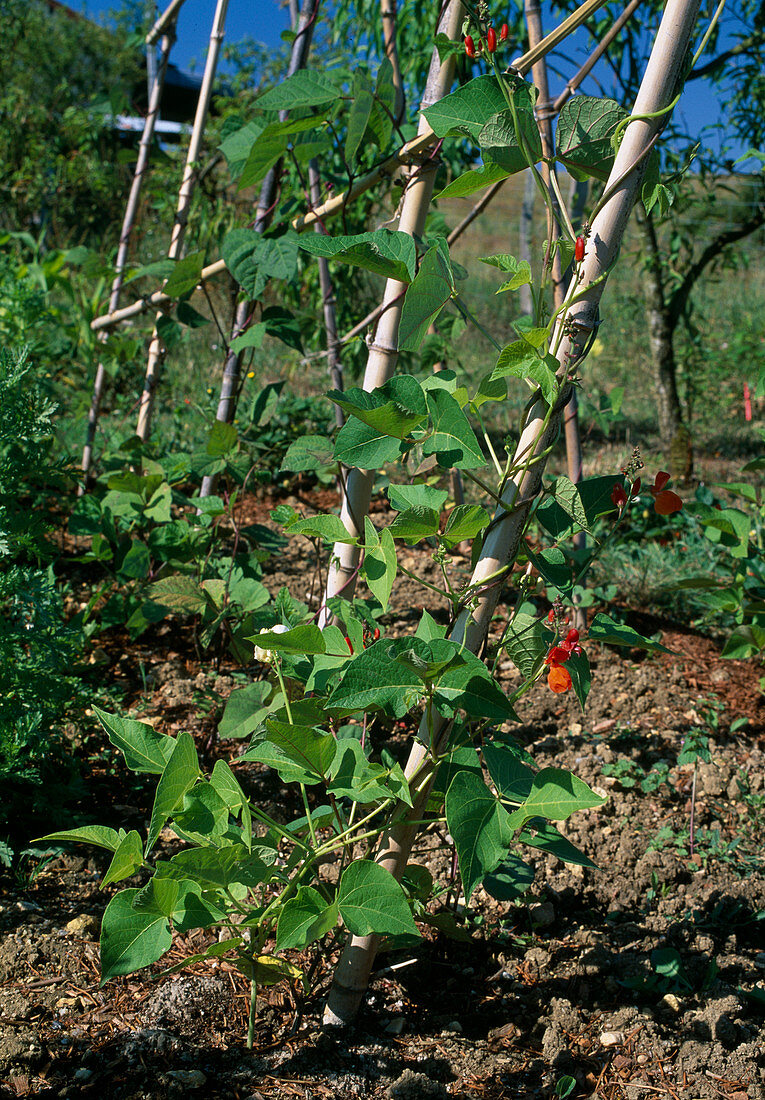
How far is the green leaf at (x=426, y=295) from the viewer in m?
0.87

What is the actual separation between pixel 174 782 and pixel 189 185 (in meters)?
2.18

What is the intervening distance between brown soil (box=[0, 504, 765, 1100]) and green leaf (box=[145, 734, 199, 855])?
1.17 feet

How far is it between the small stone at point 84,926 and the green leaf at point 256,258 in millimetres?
1290

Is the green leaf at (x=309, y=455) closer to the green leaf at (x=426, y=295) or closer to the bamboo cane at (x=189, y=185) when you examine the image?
the green leaf at (x=426, y=295)

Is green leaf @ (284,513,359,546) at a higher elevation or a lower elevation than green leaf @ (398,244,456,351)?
lower

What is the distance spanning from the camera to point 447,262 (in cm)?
88

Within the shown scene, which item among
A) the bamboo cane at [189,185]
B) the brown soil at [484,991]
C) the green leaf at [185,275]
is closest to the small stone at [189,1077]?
the brown soil at [484,991]

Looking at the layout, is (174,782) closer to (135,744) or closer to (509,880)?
(135,744)

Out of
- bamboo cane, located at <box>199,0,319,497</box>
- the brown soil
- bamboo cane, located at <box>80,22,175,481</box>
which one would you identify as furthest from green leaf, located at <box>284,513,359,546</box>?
bamboo cane, located at <box>80,22,175,481</box>

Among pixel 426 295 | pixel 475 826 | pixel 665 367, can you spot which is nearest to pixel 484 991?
pixel 475 826

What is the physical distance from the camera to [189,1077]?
997 millimetres

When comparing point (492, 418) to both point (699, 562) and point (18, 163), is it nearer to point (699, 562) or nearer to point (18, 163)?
point (699, 562)

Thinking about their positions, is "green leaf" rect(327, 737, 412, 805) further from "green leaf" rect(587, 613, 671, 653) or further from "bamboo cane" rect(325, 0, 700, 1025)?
"green leaf" rect(587, 613, 671, 653)

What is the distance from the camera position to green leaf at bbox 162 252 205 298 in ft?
6.09
